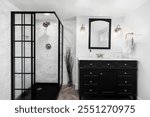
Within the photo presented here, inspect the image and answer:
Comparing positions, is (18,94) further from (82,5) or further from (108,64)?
(82,5)

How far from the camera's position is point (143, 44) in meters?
3.04

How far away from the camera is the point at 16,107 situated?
141 centimetres

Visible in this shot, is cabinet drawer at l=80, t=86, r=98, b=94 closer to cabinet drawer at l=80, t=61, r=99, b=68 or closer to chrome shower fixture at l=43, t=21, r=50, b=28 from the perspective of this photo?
cabinet drawer at l=80, t=61, r=99, b=68

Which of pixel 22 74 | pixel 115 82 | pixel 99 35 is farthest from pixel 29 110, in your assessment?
pixel 99 35

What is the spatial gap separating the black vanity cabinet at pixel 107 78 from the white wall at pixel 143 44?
7.3 inches

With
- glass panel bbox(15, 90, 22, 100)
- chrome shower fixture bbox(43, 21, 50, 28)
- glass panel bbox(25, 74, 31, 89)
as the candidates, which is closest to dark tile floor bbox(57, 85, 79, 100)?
glass panel bbox(25, 74, 31, 89)

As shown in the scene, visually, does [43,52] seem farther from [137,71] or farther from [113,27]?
[137,71]

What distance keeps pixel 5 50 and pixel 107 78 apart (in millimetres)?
2394

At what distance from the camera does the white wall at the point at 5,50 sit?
2607 millimetres

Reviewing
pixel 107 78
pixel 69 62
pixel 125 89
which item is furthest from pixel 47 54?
pixel 125 89

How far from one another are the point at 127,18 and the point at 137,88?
6.40ft

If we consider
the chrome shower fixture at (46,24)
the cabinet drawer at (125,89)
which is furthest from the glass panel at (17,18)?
the cabinet drawer at (125,89)

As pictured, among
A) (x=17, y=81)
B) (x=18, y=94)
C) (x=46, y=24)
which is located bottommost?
(x=18, y=94)

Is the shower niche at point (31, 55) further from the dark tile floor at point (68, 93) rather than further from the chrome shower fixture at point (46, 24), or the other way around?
the dark tile floor at point (68, 93)
